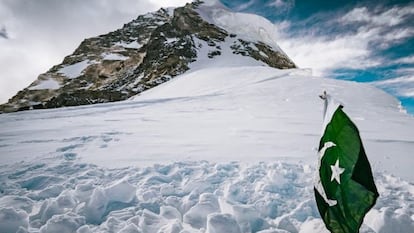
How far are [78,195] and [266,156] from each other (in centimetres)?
318

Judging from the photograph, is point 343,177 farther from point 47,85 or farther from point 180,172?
point 47,85

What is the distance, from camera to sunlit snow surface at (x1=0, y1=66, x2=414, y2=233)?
3.13 meters

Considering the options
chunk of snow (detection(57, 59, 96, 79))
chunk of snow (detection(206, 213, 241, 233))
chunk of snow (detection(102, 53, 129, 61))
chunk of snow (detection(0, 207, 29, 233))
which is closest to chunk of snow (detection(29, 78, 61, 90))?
chunk of snow (detection(57, 59, 96, 79))

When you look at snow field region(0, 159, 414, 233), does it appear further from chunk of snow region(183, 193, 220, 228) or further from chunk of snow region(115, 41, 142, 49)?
chunk of snow region(115, 41, 142, 49)

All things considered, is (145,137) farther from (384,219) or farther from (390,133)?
(390,133)

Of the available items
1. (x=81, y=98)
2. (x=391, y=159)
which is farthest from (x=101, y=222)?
(x=81, y=98)

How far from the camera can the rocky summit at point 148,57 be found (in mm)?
48875

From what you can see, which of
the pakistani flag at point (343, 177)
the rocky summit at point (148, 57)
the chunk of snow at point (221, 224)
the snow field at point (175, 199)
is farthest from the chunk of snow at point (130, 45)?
the pakistani flag at point (343, 177)

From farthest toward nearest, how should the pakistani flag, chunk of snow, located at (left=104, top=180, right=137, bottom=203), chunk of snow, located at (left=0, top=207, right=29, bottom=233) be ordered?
chunk of snow, located at (left=104, top=180, right=137, bottom=203) → chunk of snow, located at (left=0, top=207, right=29, bottom=233) → the pakistani flag

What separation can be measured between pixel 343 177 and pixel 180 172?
298 centimetres

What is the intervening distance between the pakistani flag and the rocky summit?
3878 centimetres

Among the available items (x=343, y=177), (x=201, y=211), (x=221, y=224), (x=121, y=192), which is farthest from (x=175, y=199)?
(x=343, y=177)

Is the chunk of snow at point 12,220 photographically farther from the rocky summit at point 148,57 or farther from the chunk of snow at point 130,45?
the chunk of snow at point 130,45

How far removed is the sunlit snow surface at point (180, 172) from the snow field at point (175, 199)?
1 centimetres
